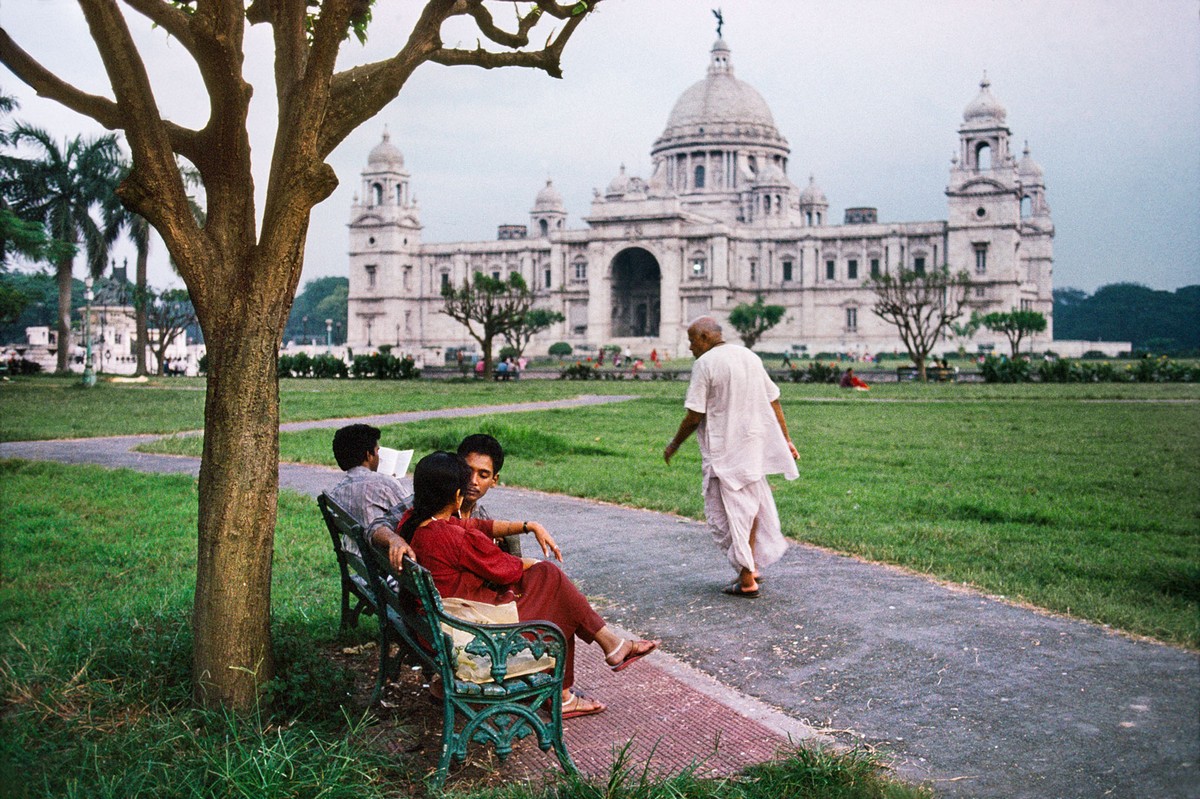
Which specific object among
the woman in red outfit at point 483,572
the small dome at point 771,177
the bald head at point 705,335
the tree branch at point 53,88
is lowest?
the woman in red outfit at point 483,572

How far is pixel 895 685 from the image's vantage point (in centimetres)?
458

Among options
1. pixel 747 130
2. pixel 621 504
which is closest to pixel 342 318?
pixel 747 130

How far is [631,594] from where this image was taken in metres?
6.29

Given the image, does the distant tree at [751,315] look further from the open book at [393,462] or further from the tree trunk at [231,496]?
the tree trunk at [231,496]

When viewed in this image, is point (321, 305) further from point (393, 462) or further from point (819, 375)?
point (393, 462)

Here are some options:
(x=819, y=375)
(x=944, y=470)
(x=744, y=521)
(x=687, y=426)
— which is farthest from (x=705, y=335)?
(x=819, y=375)

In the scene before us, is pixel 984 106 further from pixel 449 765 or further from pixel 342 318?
pixel 449 765

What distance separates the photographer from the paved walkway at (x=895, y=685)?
3.52 metres

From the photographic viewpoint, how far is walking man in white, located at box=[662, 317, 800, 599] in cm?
628

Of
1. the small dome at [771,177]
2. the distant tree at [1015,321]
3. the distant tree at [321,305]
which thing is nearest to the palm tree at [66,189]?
the distant tree at [1015,321]

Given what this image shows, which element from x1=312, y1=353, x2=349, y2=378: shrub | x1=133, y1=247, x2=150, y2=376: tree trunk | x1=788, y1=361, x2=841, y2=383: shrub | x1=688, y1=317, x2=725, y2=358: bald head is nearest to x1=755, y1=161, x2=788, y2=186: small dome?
x1=788, y1=361, x2=841, y2=383: shrub

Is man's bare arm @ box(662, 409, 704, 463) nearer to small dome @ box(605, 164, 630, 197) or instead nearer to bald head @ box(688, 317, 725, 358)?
bald head @ box(688, 317, 725, 358)

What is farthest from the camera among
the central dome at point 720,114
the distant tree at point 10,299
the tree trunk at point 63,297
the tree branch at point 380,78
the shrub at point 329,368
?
the central dome at point 720,114

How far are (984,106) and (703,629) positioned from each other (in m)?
61.7
